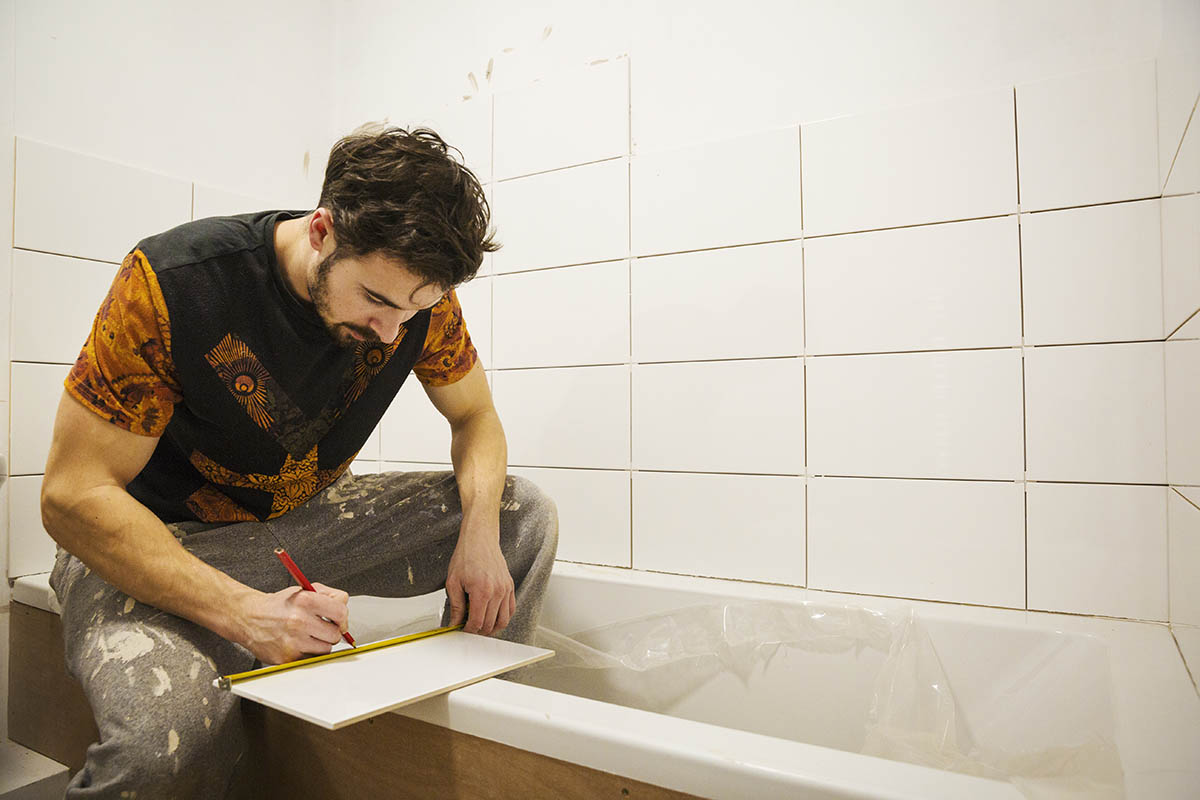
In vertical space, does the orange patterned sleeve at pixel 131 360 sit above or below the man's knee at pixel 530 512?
above

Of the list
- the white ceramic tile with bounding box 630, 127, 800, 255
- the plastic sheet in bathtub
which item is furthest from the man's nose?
the white ceramic tile with bounding box 630, 127, 800, 255

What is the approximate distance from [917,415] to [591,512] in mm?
689

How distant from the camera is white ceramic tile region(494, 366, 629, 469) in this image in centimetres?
155

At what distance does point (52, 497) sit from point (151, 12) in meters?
1.29

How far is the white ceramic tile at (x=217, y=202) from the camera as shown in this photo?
1678 mm

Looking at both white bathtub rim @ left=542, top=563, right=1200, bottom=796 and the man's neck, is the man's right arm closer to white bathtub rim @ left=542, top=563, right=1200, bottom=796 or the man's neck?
the man's neck

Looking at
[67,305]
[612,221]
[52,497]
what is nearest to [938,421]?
[612,221]

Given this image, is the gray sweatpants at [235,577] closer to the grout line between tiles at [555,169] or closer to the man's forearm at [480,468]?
the man's forearm at [480,468]

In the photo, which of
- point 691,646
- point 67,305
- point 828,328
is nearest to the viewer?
point 691,646

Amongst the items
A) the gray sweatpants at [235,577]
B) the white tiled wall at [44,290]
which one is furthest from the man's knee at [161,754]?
the white tiled wall at [44,290]

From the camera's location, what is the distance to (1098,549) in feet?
3.77

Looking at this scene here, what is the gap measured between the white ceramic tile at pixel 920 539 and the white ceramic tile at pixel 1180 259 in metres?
0.35

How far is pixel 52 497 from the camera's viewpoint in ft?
2.80

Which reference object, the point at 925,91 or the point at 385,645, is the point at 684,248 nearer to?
the point at 925,91
